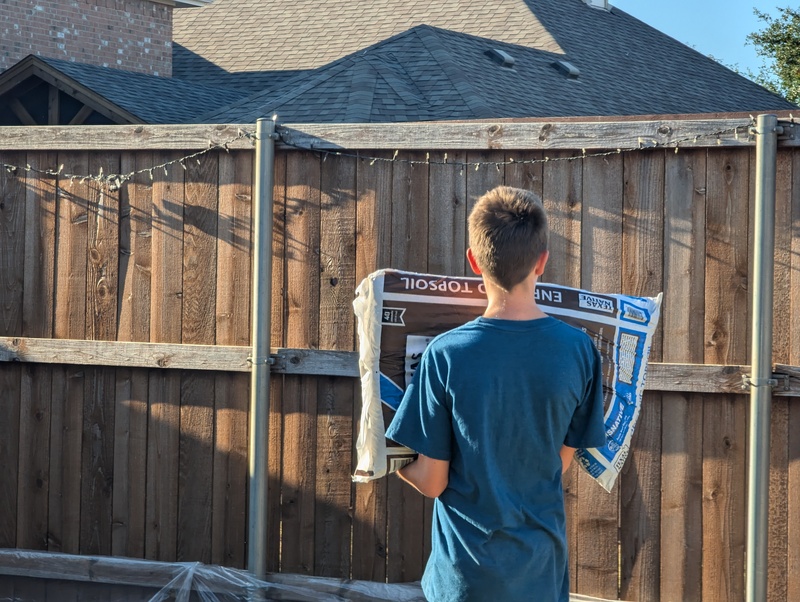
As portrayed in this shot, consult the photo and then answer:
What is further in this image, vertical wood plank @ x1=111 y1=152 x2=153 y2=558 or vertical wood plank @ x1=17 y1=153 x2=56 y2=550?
vertical wood plank @ x1=17 y1=153 x2=56 y2=550

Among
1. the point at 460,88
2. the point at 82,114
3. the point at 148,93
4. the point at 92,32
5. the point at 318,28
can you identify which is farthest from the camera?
the point at 318,28

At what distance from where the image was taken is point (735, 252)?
14.0ft

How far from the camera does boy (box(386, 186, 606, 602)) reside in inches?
96.7

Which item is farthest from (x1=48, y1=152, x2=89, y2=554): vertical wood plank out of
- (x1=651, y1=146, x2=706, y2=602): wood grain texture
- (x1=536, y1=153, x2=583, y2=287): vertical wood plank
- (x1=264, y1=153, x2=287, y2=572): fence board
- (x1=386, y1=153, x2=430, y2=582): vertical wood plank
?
(x1=651, y1=146, x2=706, y2=602): wood grain texture

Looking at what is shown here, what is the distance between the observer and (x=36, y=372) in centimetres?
504

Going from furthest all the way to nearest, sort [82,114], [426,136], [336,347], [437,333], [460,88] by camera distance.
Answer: [82,114]
[460,88]
[336,347]
[426,136]
[437,333]

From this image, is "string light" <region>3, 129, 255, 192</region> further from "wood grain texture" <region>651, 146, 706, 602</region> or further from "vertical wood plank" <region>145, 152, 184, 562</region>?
"wood grain texture" <region>651, 146, 706, 602</region>

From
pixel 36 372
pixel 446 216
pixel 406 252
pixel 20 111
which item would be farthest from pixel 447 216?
pixel 20 111

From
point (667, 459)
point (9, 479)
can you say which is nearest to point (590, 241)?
point (667, 459)

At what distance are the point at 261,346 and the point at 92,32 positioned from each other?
11430 mm

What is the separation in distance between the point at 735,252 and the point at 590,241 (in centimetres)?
59

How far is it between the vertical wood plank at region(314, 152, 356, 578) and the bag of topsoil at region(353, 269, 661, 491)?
1724mm

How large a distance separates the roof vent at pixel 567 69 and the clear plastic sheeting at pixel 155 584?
37.0 feet

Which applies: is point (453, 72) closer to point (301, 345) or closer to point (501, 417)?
point (301, 345)
